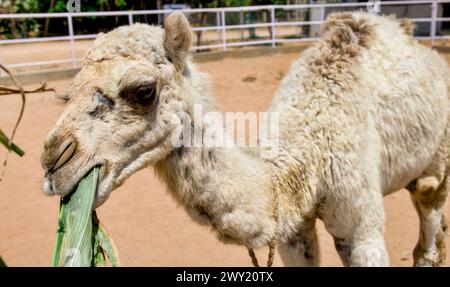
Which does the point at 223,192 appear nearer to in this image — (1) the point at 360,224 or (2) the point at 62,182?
(2) the point at 62,182

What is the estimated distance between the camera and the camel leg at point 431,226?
4090mm

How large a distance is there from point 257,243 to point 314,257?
760mm

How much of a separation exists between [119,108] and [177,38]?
1.70 feet

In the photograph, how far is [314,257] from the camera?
3.20m

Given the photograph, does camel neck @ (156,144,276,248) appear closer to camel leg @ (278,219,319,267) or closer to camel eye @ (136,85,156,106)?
camel eye @ (136,85,156,106)

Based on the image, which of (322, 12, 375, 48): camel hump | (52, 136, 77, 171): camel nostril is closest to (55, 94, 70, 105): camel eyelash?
(52, 136, 77, 171): camel nostril

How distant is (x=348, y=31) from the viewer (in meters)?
3.20

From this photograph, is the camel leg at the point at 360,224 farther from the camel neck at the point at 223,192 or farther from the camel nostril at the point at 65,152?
the camel nostril at the point at 65,152

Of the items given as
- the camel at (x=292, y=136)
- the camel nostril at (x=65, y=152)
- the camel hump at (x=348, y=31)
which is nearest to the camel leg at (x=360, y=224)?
the camel at (x=292, y=136)

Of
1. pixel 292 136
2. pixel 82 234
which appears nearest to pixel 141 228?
pixel 292 136

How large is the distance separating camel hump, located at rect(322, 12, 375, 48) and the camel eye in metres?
1.50

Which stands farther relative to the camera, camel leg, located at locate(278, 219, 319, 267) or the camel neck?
camel leg, located at locate(278, 219, 319, 267)

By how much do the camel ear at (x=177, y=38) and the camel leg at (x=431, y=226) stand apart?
8.27ft

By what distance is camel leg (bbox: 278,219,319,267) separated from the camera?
10.1 feet
